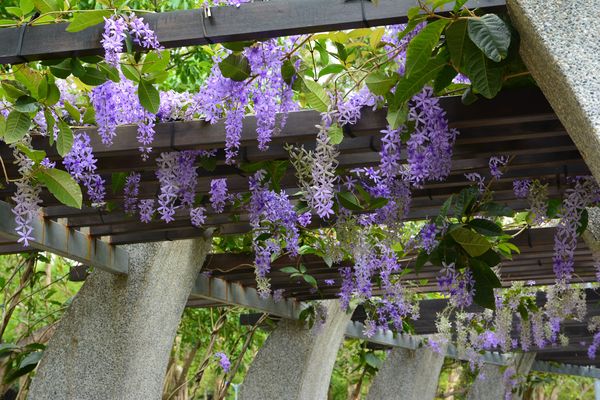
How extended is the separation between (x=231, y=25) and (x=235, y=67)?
0.36 metres

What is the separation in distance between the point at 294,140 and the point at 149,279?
180 cm

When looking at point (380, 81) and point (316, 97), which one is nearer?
point (380, 81)

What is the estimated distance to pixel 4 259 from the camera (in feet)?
28.7

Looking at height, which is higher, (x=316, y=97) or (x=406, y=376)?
(x=406, y=376)

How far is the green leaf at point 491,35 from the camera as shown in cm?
201

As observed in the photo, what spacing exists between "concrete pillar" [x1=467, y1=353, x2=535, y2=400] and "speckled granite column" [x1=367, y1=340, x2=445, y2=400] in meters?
1.89

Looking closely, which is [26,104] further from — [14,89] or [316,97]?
[316,97]

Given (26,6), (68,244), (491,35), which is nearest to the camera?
(491,35)

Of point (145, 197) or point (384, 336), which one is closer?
point (145, 197)

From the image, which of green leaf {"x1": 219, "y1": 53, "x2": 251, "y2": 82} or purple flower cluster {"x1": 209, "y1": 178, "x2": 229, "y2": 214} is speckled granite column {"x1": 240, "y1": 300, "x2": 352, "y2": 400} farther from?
green leaf {"x1": 219, "y1": 53, "x2": 251, "y2": 82}

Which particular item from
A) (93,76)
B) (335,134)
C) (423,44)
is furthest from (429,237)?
(93,76)

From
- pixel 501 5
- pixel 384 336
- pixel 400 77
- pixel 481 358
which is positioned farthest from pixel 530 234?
pixel 481 358

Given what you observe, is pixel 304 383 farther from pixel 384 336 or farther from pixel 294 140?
pixel 294 140

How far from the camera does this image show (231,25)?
6.98ft
